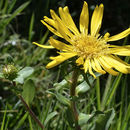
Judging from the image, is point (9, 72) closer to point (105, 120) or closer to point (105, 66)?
point (105, 66)

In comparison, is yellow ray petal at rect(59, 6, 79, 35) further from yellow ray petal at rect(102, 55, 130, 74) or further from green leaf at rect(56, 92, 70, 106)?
green leaf at rect(56, 92, 70, 106)

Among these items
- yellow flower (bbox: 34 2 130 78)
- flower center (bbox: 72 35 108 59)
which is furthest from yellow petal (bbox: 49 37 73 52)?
flower center (bbox: 72 35 108 59)

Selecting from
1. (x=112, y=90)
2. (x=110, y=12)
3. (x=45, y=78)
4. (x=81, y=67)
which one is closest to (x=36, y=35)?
(x=45, y=78)

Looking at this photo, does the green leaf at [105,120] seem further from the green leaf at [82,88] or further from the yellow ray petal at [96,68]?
the yellow ray petal at [96,68]

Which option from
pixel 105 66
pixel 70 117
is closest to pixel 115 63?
pixel 105 66

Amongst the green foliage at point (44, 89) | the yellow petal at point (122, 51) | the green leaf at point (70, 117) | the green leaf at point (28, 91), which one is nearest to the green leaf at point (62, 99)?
the green foliage at point (44, 89)

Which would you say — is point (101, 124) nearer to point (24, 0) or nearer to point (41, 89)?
point (41, 89)
